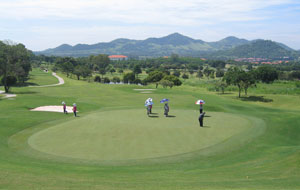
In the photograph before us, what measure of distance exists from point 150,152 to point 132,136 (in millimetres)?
4933

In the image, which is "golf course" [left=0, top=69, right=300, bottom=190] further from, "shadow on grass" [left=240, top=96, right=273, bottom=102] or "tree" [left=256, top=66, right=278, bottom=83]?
"tree" [left=256, top=66, right=278, bottom=83]

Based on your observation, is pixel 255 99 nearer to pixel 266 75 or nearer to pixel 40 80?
pixel 266 75

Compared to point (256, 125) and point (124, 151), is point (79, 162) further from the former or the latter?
point (256, 125)

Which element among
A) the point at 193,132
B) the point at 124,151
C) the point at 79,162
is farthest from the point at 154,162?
the point at 193,132

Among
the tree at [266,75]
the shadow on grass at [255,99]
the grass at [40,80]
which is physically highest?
the tree at [266,75]

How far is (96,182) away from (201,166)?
849 centimetres

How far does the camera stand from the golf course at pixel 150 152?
1647 centimetres

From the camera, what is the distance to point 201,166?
21203 millimetres

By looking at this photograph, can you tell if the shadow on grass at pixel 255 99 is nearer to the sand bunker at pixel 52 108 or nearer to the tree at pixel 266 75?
the sand bunker at pixel 52 108

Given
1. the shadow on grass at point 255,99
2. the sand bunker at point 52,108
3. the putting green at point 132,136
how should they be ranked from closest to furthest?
the putting green at point 132,136 → the sand bunker at point 52,108 → the shadow on grass at point 255,99

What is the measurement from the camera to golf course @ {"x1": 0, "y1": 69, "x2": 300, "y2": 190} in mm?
16469

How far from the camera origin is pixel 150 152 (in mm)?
23922

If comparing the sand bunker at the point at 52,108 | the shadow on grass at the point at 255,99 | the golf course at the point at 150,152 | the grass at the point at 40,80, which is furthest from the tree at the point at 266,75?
the sand bunker at the point at 52,108

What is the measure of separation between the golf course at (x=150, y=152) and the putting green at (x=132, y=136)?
8 cm
